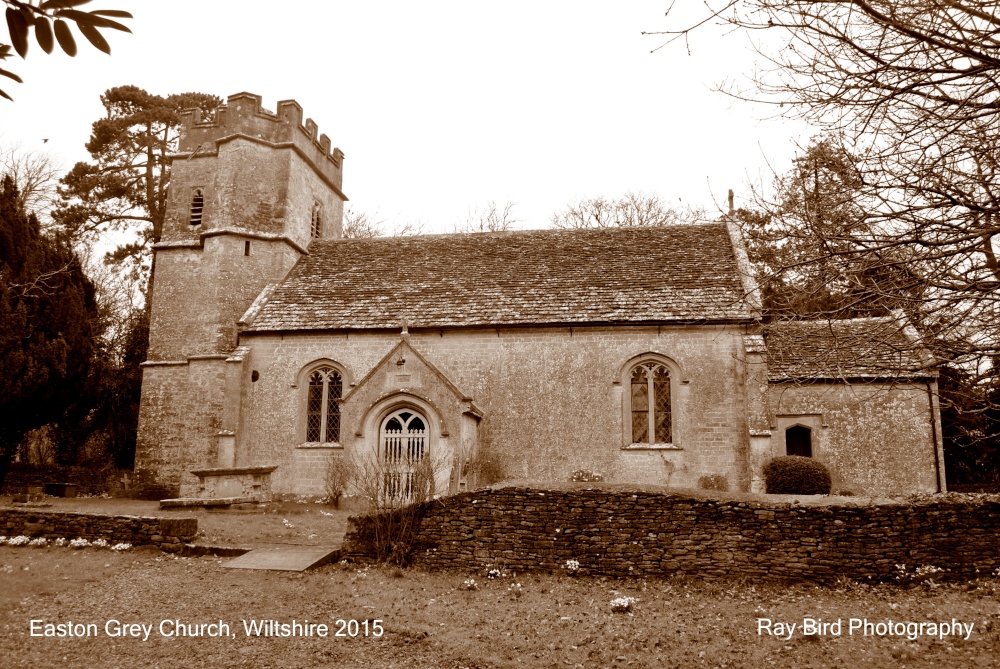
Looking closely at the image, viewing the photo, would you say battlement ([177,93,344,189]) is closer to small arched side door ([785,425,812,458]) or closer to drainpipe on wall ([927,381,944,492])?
small arched side door ([785,425,812,458])

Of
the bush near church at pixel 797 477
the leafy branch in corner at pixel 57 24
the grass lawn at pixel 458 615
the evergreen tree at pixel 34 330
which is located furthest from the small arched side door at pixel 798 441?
the leafy branch in corner at pixel 57 24

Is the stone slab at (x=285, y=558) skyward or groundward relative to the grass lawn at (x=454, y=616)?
skyward

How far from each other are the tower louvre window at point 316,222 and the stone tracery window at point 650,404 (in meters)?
12.6

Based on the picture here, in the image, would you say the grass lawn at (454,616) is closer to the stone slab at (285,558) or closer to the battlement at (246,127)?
the stone slab at (285,558)

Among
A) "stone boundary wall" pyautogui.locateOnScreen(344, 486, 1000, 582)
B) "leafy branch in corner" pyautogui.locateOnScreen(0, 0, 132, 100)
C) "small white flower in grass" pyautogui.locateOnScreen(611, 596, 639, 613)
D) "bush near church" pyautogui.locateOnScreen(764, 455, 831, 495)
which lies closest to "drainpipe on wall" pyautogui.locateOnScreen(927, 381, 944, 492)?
"bush near church" pyautogui.locateOnScreen(764, 455, 831, 495)

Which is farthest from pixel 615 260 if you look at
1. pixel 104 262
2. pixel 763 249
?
pixel 104 262

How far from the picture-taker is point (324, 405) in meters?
20.3

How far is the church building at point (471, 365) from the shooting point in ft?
60.7

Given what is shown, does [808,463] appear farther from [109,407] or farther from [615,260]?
[109,407]

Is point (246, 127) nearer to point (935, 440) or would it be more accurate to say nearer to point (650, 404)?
point (650, 404)

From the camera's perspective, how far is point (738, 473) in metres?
18.0

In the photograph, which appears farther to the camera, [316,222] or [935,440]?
[316,222]

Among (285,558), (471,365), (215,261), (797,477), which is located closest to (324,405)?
(471,365)

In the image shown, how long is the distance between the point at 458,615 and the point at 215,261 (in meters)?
16.5
